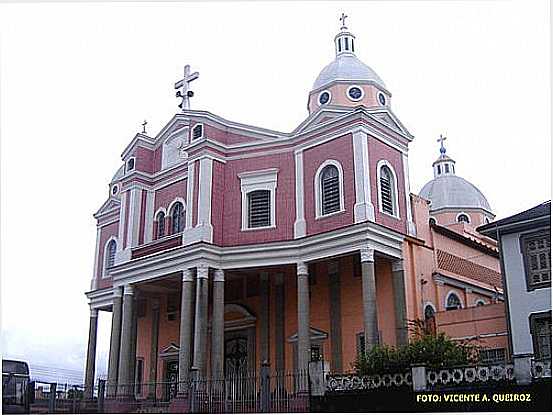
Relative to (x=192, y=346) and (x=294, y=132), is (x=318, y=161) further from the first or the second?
(x=192, y=346)

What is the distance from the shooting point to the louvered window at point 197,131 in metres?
26.6

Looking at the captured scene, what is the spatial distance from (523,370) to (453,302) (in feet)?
40.4

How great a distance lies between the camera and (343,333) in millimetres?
24422

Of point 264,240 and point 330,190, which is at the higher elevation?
point 330,190

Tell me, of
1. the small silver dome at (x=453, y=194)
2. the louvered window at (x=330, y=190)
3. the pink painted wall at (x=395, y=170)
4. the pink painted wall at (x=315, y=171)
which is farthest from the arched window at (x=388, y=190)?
the small silver dome at (x=453, y=194)

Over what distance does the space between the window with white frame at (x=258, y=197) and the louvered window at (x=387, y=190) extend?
4.04 meters

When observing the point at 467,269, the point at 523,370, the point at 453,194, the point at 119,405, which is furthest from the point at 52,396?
the point at 453,194

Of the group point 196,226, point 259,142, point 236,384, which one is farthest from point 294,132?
point 236,384

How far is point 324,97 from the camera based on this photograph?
3070cm

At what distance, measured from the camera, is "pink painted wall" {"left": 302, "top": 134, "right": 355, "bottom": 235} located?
22953 millimetres

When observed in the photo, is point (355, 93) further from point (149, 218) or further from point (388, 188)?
point (149, 218)

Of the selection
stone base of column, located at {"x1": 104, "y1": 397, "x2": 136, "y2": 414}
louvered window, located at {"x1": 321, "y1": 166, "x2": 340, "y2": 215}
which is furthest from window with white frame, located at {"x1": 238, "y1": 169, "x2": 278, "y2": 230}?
stone base of column, located at {"x1": 104, "y1": 397, "x2": 136, "y2": 414}

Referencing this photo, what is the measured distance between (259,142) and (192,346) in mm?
8026

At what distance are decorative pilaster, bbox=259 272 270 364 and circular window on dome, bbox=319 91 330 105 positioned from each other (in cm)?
873
